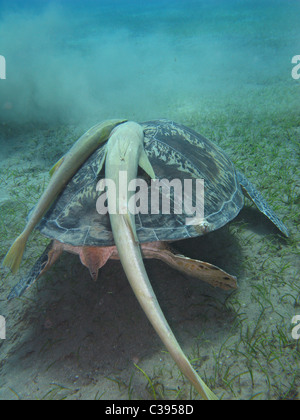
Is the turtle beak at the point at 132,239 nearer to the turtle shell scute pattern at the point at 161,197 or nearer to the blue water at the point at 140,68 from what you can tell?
the turtle shell scute pattern at the point at 161,197

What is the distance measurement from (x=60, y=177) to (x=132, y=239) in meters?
1.22

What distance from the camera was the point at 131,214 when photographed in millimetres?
1743

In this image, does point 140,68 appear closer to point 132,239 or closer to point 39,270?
point 39,270

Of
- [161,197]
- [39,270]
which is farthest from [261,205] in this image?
[39,270]

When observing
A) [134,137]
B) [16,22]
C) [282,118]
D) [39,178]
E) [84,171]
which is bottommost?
A: [39,178]

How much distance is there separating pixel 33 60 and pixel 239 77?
10.1 metres

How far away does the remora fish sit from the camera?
7.45 feet

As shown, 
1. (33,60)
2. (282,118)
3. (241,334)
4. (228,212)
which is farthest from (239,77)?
(241,334)

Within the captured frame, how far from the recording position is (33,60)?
12016mm

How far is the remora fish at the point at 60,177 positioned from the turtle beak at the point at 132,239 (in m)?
0.33

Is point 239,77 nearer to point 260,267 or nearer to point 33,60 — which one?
point 33,60

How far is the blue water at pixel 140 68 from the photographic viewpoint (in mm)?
9102

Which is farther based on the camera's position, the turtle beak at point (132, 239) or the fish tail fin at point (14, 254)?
the fish tail fin at point (14, 254)

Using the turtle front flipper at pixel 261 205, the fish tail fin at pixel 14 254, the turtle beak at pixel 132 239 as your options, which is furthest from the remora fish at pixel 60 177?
the turtle front flipper at pixel 261 205
